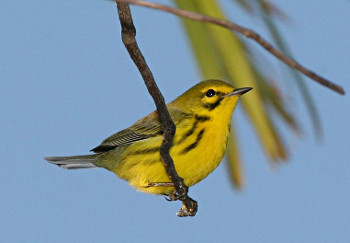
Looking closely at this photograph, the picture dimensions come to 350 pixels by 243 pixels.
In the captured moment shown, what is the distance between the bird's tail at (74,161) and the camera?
191 inches

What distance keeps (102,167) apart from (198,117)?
1.07 metres

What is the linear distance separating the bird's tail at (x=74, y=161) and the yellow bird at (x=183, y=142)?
0.39 ft

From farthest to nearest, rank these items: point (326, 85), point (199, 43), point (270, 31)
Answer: point (199, 43) → point (270, 31) → point (326, 85)

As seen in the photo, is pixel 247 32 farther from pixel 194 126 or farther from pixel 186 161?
pixel 194 126

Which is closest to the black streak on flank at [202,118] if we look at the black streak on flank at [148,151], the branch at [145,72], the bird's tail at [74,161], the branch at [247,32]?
the black streak on flank at [148,151]

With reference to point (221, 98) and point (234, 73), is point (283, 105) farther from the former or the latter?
point (221, 98)

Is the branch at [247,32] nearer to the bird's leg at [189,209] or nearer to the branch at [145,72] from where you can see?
the branch at [145,72]

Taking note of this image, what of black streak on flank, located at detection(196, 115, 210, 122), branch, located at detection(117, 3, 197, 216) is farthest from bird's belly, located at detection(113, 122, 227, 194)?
branch, located at detection(117, 3, 197, 216)

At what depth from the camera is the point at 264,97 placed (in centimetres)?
334

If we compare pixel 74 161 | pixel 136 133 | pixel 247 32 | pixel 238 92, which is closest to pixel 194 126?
pixel 238 92

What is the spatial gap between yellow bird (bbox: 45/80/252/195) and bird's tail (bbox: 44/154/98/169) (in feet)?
0.39

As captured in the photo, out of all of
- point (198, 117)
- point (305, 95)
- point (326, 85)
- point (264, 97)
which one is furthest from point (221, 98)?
point (326, 85)

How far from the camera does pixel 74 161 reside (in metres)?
4.87

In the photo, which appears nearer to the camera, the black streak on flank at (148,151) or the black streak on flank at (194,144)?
the black streak on flank at (194,144)
